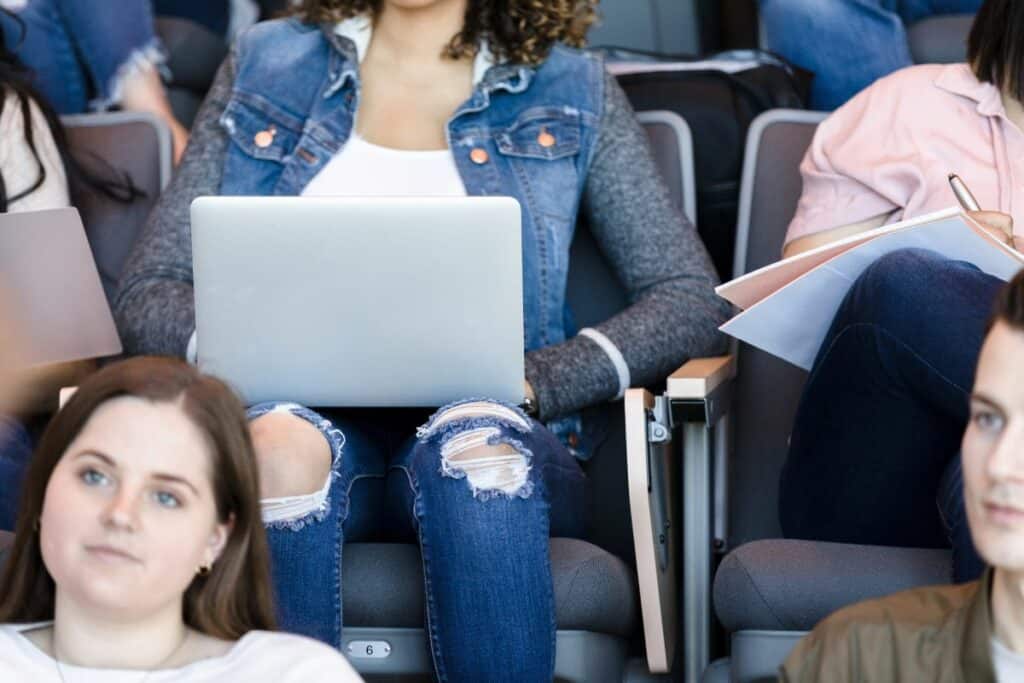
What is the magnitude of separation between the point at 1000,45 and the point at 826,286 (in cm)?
50

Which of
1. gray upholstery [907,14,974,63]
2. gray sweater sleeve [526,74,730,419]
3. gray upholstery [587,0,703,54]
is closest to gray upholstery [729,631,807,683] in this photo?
gray sweater sleeve [526,74,730,419]

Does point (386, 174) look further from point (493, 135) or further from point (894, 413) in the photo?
point (894, 413)

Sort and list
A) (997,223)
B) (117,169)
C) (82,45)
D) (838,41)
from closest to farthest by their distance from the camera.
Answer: (997,223) → (117,169) → (838,41) → (82,45)

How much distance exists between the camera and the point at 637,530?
6.21 ft

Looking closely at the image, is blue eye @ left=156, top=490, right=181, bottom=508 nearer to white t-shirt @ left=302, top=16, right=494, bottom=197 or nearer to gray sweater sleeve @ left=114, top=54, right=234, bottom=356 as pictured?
gray sweater sleeve @ left=114, top=54, right=234, bottom=356

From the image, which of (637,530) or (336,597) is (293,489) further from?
(637,530)

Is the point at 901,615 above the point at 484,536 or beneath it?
above

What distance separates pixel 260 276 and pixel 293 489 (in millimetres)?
213

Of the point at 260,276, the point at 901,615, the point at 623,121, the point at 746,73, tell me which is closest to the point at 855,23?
the point at 746,73

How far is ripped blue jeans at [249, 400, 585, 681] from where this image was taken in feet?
5.67

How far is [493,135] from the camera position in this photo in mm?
2303

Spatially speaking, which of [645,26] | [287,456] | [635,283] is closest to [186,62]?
[645,26]

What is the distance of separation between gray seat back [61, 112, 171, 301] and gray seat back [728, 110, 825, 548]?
82 cm

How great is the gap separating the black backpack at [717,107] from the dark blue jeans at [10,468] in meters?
1.03
